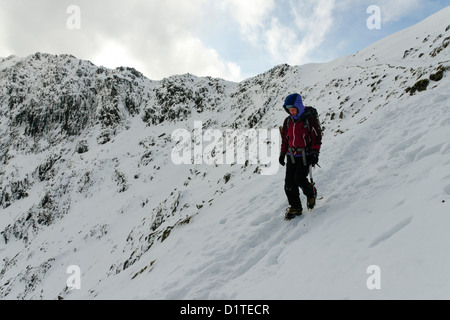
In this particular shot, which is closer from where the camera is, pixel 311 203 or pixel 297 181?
pixel 297 181

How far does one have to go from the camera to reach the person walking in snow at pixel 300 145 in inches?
243

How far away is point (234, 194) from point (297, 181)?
5172mm

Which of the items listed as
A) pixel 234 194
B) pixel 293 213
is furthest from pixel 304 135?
pixel 234 194

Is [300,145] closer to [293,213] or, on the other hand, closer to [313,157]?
[313,157]

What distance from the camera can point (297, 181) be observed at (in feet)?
20.9

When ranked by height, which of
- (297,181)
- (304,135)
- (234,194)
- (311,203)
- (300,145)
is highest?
(304,135)

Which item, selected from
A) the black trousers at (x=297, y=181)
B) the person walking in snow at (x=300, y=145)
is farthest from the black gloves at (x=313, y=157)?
the black trousers at (x=297, y=181)

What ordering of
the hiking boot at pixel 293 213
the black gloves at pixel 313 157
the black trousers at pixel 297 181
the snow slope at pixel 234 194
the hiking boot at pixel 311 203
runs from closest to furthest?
1. the snow slope at pixel 234 194
2. the black gloves at pixel 313 157
3. the black trousers at pixel 297 181
4. the hiking boot at pixel 311 203
5. the hiking boot at pixel 293 213

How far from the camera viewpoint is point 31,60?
214ft

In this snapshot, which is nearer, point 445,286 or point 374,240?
point 445,286

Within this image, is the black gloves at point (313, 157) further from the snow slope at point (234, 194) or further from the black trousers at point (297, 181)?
the snow slope at point (234, 194)
